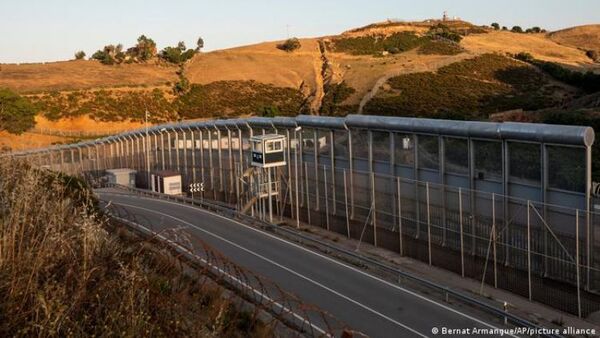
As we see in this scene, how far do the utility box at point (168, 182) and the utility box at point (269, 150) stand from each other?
1635 centimetres

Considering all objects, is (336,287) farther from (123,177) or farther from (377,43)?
(377,43)

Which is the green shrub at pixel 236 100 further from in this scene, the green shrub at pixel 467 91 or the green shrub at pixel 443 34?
the green shrub at pixel 443 34

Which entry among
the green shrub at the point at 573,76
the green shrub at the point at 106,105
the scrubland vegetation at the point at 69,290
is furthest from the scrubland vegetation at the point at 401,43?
the scrubland vegetation at the point at 69,290

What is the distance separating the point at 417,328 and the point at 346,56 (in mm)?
126697

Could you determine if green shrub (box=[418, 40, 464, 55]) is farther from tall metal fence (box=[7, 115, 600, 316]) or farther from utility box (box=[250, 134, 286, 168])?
utility box (box=[250, 134, 286, 168])

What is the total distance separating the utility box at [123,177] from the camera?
208 feet

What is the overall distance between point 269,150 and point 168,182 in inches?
684

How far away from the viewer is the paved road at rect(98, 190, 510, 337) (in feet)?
68.3

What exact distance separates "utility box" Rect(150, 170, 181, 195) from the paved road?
1640 cm

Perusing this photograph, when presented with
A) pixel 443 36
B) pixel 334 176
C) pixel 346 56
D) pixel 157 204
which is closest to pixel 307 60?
pixel 346 56

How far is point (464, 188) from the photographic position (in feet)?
93.8

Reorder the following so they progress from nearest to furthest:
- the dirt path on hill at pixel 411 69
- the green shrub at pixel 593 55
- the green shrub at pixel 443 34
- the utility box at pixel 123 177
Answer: the utility box at pixel 123 177, the dirt path on hill at pixel 411 69, the green shrub at pixel 443 34, the green shrub at pixel 593 55

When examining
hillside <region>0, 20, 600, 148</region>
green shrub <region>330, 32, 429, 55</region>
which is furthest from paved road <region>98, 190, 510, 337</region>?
green shrub <region>330, 32, 429, 55</region>

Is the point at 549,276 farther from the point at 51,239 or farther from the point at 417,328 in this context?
the point at 51,239
